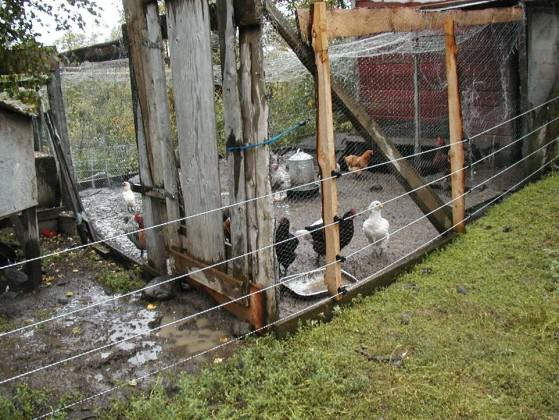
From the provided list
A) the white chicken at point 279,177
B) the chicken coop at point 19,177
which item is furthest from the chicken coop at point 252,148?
the chicken coop at point 19,177

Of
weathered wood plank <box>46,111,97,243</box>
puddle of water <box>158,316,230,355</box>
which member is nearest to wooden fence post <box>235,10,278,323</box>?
puddle of water <box>158,316,230,355</box>

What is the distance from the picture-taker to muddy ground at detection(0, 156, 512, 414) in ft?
11.7

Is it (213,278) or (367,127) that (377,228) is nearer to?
(367,127)

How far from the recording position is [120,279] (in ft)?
16.9

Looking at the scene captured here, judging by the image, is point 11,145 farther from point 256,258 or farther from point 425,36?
point 425,36

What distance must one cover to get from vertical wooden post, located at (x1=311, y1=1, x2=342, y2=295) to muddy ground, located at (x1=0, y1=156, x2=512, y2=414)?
0.57m

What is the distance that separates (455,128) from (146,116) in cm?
310

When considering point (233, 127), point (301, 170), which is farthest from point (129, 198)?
point (233, 127)

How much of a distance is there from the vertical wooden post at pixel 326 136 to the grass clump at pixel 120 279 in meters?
1.94

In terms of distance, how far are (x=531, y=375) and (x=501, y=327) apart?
63 cm

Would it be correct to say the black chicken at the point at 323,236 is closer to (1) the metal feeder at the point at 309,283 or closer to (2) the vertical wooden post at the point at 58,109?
(1) the metal feeder at the point at 309,283

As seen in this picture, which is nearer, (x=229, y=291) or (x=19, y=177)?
(x=229, y=291)

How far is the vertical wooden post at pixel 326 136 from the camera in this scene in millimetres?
3846

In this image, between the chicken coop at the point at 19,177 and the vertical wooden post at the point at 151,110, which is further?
the chicken coop at the point at 19,177
